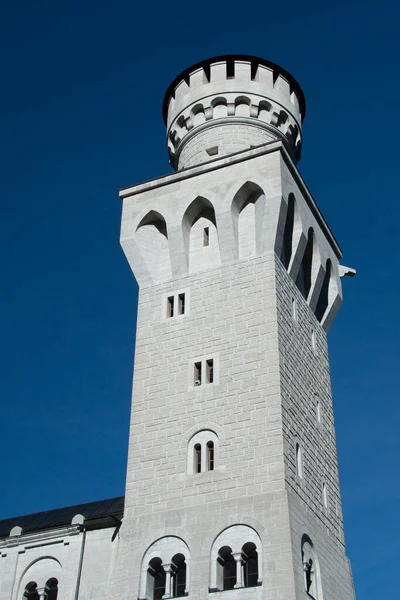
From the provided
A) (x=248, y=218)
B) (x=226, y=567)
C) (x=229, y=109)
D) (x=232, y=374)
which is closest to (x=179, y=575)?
(x=226, y=567)

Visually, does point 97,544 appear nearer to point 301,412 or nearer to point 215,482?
point 215,482

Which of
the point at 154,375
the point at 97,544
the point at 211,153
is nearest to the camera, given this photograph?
the point at 97,544

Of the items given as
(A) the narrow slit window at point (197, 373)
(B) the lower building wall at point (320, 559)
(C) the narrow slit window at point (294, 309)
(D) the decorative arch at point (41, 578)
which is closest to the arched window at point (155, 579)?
(D) the decorative arch at point (41, 578)

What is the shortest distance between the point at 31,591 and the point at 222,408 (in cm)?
790

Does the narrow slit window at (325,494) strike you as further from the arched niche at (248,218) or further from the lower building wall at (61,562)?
the arched niche at (248,218)

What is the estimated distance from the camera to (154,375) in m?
25.9

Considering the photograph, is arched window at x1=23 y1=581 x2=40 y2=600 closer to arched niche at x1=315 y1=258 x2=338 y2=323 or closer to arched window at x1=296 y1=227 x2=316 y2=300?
arched window at x1=296 y1=227 x2=316 y2=300

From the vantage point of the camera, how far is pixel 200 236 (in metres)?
28.3

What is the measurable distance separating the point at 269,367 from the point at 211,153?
35.0ft

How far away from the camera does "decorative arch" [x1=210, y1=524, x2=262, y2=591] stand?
21281mm

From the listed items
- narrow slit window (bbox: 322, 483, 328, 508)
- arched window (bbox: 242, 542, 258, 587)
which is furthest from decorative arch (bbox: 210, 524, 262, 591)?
narrow slit window (bbox: 322, 483, 328, 508)

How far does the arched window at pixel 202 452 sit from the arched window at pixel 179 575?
2.39 m

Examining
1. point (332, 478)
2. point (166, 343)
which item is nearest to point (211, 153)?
point (166, 343)

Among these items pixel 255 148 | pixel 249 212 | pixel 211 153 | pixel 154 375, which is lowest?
pixel 154 375
